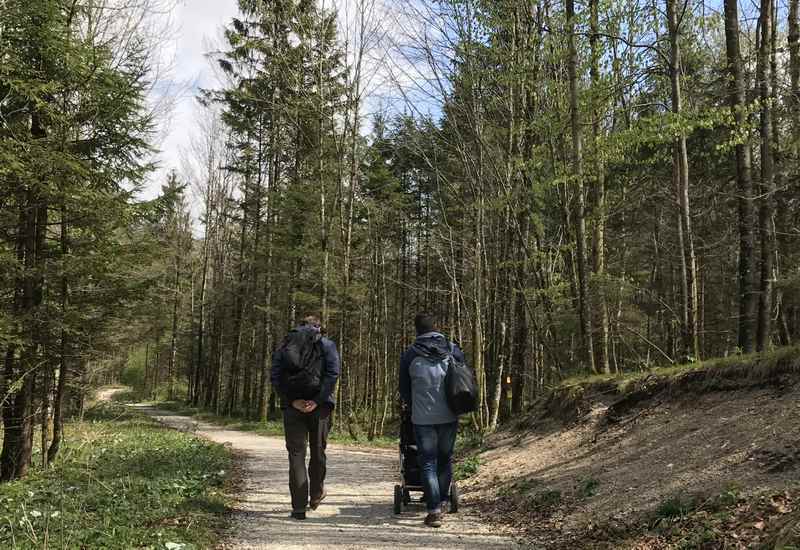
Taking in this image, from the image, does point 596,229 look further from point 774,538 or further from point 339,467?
point 774,538

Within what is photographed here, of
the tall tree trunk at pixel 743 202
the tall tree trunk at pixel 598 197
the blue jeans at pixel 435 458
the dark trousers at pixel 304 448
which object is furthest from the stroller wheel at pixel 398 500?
the tall tree trunk at pixel 743 202

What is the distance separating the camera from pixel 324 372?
604 cm

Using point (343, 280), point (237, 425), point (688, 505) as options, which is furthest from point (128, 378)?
point (688, 505)

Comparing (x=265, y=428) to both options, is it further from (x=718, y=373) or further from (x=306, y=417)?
(x=718, y=373)

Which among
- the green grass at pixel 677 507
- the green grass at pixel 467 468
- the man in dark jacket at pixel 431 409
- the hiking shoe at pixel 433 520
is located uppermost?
the man in dark jacket at pixel 431 409

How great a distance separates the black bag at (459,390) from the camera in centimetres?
554

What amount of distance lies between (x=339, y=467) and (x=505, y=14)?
9554mm

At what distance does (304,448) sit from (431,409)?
4.64 feet

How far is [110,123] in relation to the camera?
40.5 ft

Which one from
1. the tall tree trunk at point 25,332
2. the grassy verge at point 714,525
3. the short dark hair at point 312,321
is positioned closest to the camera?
the grassy verge at point 714,525

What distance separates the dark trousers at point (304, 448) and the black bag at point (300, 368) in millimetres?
219

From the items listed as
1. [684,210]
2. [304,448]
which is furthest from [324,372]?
[684,210]

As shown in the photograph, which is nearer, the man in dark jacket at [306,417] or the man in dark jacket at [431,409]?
the man in dark jacket at [431,409]

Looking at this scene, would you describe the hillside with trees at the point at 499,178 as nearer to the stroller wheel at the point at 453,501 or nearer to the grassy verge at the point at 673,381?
the grassy verge at the point at 673,381
